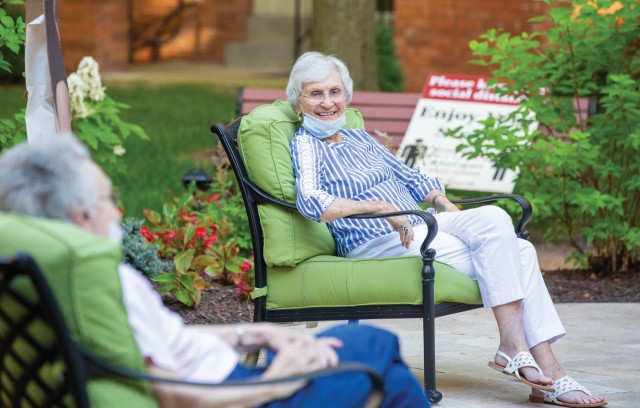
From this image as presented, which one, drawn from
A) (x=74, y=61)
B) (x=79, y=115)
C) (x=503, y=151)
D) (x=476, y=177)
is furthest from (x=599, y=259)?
(x=74, y=61)

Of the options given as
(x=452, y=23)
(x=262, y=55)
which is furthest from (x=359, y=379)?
(x=262, y=55)

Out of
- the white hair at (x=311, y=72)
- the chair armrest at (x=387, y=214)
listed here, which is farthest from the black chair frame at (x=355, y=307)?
the white hair at (x=311, y=72)

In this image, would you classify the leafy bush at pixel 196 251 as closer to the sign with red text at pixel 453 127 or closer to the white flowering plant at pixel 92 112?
the white flowering plant at pixel 92 112

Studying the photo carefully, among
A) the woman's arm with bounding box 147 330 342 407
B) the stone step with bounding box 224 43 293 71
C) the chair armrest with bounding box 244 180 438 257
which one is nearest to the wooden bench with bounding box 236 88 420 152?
the chair armrest with bounding box 244 180 438 257

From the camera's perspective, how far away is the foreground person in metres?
2.76

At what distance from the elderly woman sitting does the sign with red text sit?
361 cm

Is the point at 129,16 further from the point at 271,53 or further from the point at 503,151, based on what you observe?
the point at 503,151

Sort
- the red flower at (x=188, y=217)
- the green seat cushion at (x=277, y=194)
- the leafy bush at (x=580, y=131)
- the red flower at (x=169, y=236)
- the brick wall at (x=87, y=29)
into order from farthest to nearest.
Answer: the brick wall at (x=87, y=29)
the leafy bush at (x=580, y=131)
the red flower at (x=188, y=217)
the red flower at (x=169, y=236)
the green seat cushion at (x=277, y=194)

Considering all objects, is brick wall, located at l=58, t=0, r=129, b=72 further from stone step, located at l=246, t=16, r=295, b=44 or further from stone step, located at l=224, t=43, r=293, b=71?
stone step, located at l=246, t=16, r=295, b=44

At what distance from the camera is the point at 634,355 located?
223 inches

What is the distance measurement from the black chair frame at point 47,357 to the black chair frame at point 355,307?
1.82 metres

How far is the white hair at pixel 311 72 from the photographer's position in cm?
520

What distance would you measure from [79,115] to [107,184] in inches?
167

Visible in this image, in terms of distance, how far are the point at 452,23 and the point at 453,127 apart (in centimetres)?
821
